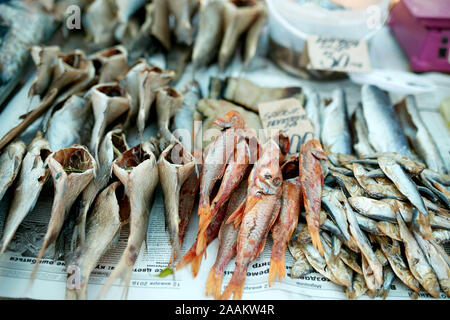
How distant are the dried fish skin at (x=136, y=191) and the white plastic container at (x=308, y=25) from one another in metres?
1.47

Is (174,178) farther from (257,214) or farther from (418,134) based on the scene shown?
(418,134)

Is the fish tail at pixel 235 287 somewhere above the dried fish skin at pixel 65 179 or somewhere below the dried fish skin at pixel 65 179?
below

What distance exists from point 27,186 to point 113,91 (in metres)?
0.78

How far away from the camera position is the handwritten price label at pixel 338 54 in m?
2.33

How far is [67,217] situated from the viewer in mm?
1418

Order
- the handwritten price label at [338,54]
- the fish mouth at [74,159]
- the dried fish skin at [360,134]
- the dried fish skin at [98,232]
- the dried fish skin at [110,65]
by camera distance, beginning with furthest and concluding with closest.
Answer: the handwritten price label at [338,54] < the dried fish skin at [110,65] < the dried fish skin at [360,134] < the fish mouth at [74,159] < the dried fish skin at [98,232]

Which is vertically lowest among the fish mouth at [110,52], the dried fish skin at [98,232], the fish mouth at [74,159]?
the dried fish skin at [98,232]

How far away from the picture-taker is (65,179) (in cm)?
131

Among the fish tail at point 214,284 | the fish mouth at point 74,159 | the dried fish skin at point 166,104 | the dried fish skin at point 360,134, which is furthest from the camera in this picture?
the dried fish skin at point 360,134

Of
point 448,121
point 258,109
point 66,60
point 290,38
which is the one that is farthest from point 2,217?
point 448,121

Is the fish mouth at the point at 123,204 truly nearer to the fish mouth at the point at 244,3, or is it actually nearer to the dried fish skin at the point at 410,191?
the dried fish skin at the point at 410,191

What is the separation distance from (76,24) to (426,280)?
9.04 feet

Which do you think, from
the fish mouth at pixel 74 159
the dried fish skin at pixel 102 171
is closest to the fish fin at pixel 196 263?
the dried fish skin at pixel 102 171

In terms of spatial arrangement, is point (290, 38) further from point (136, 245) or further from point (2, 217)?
point (2, 217)
